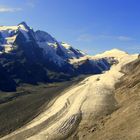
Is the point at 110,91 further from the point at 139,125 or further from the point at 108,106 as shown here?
the point at 139,125

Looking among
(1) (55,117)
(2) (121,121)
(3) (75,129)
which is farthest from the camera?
(1) (55,117)

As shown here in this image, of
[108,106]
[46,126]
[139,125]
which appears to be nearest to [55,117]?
[46,126]

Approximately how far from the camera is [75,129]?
80625 mm

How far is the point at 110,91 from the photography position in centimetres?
11788

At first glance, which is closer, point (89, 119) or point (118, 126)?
point (118, 126)

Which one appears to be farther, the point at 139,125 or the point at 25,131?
the point at 25,131

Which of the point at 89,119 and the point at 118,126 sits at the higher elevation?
the point at 89,119

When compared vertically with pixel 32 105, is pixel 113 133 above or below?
below

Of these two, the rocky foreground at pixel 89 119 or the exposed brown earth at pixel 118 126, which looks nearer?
the exposed brown earth at pixel 118 126

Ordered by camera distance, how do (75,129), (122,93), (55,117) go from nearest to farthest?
(75,129)
(55,117)
(122,93)

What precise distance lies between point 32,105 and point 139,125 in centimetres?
5143

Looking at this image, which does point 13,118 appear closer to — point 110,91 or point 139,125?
point 110,91

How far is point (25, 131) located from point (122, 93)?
33.7m

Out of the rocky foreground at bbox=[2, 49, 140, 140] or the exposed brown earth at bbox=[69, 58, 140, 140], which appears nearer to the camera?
the exposed brown earth at bbox=[69, 58, 140, 140]
